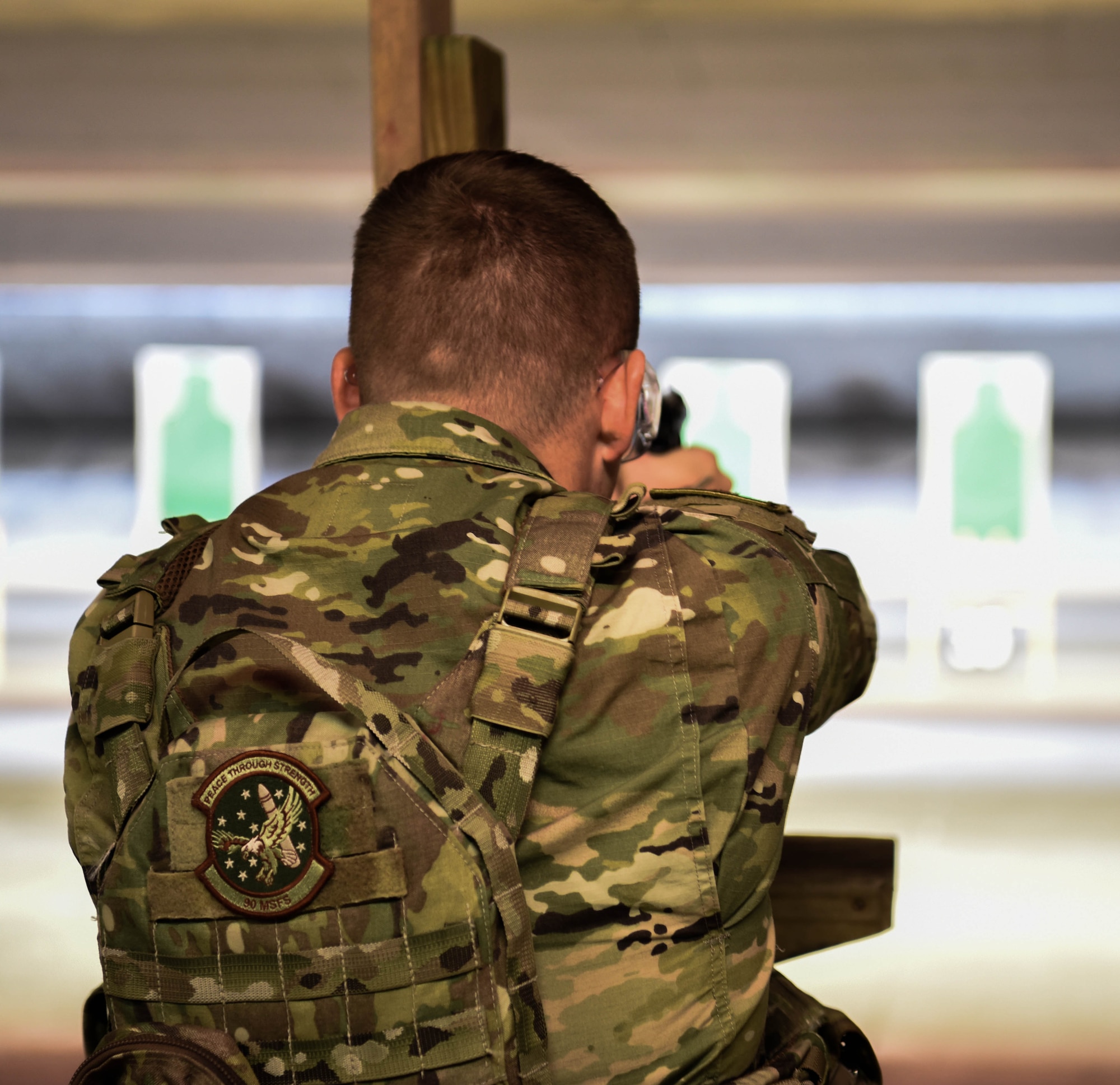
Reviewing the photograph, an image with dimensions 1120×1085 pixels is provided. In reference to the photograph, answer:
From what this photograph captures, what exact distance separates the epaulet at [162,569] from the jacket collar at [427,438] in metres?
0.09

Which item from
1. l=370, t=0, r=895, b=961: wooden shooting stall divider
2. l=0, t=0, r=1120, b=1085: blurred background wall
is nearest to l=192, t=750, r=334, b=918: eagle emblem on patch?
l=370, t=0, r=895, b=961: wooden shooting stall divider

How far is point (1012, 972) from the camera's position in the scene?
1821mm

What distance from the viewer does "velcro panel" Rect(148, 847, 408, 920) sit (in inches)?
25.4

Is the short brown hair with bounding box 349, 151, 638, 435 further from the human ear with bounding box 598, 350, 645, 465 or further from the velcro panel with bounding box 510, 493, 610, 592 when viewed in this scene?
the velcro panel with bounding box 510, 493, 610, 592

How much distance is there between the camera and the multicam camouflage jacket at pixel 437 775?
65 cm

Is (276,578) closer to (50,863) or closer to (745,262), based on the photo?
(50,863)

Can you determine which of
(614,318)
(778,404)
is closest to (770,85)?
(614,318)

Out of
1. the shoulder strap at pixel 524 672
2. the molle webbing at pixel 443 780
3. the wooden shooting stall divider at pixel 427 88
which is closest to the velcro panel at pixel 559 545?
the shoulder strap at pixel 524 672

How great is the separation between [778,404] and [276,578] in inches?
258

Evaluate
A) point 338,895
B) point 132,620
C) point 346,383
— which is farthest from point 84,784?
point 346,383

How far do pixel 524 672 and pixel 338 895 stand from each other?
5.8 inches

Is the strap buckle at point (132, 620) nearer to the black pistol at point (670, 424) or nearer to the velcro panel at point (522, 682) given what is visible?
the velcro panel at point (522, 682)

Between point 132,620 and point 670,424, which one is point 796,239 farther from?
point 132,620

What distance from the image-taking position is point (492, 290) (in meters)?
0.83
